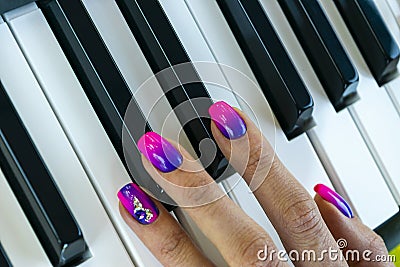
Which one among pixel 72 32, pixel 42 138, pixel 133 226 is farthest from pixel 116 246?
pixel 72 32

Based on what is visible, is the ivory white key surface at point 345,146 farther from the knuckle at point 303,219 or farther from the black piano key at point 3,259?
the black piano key at point 3,259

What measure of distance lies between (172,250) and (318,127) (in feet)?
0.99

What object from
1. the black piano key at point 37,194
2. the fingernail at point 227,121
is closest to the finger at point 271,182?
the fingernail at point 227,121

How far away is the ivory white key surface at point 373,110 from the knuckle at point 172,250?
356 millimetres

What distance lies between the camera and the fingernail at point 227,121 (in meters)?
0.88

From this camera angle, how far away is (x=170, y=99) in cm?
90

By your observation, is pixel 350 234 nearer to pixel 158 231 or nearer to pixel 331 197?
pixel 331 197

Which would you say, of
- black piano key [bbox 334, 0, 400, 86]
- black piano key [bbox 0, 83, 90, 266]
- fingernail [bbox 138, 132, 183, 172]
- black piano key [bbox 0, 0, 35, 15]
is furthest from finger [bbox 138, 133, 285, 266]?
black piano key [bbox 334, 0, 400, 86]

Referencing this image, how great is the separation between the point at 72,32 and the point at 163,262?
1.00 feet

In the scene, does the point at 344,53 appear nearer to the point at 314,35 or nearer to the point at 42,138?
the point at 314,35

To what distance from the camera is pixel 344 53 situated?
3.31 feet

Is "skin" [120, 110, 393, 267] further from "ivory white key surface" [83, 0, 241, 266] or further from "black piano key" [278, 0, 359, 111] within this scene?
"black piano key" [278, 0, 359, 111]

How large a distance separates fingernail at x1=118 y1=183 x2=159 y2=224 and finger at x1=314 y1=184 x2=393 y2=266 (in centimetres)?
26

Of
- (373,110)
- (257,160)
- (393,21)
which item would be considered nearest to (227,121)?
(257,160)
